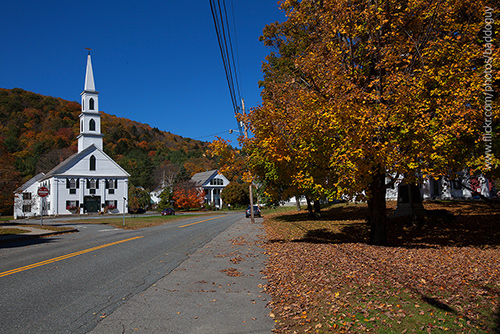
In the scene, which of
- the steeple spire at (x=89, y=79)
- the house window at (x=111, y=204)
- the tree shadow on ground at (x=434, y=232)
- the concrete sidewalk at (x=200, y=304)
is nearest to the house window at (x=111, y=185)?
the house window at (x=111, y=204)

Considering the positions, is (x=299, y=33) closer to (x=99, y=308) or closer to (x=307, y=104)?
(x=307, y=104)

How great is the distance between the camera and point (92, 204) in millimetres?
57562

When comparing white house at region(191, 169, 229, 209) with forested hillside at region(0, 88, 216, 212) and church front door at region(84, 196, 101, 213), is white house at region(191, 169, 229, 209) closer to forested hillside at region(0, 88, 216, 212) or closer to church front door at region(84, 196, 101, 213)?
forested hillside at region(0, 88, 216, 212)

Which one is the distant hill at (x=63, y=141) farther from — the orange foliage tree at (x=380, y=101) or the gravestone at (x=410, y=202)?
the orange foliage tree at (x=380, y=101)

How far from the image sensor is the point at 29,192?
192 feet

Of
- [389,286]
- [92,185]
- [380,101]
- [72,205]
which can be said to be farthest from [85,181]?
[389,286]

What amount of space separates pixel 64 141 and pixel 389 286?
97.8 m

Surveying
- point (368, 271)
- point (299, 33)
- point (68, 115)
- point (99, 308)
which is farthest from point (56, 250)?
point (68, 115)

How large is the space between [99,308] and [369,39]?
9.67 metres

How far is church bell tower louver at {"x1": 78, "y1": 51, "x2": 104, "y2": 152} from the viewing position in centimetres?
5697

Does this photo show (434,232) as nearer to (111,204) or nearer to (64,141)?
(111,204)

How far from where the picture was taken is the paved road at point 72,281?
18.5 ft

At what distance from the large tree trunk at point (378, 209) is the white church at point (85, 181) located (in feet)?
161

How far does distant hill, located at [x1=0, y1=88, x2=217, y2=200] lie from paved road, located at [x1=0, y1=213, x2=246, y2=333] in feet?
180
